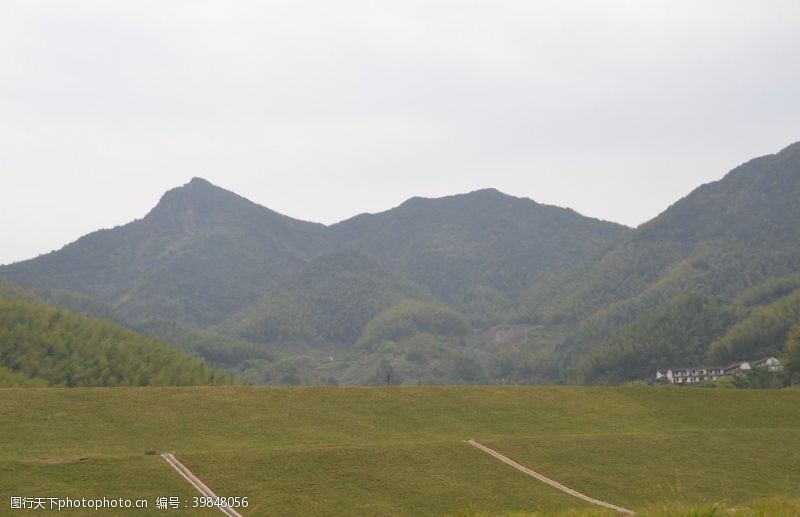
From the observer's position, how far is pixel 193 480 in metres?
30.3

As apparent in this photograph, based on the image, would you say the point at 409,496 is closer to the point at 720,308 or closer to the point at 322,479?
the point at 322,479

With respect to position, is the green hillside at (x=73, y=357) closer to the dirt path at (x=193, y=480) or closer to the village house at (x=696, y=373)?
the dirt path at (x=193, y=480)


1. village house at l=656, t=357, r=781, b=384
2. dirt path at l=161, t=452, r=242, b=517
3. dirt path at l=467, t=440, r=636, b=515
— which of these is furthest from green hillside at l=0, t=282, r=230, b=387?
village house at l=656, t=357, r=781, b=384

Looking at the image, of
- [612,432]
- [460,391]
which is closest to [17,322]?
[460,391]

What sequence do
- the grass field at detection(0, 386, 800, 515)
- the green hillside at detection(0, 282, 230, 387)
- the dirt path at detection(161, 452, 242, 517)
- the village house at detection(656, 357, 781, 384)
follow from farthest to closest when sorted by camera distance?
the village house at detection(656, 357, 781, 384)
the green hillside at detection(0, 282, 230, 387)
the grass field at detection(0, 386, 800, 515)
the dirt path at detection(161, 452, 242, 517)

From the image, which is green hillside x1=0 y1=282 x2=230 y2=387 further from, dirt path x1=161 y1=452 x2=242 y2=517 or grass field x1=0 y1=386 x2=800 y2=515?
dirt path x1=161 y1=452 x2=242 y2=517

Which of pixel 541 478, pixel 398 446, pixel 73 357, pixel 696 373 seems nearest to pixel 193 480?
pixel 398 446

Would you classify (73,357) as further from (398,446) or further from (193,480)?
(193,480)

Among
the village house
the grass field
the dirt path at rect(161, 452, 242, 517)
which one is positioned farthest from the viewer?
the village house

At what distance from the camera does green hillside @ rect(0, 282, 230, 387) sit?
97.2 m

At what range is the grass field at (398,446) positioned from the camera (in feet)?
98.7

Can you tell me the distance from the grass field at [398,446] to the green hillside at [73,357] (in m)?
51.4

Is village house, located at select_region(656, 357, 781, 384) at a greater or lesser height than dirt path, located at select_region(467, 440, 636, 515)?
lesser

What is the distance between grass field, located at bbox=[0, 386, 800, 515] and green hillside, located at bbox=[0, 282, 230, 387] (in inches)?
2023
